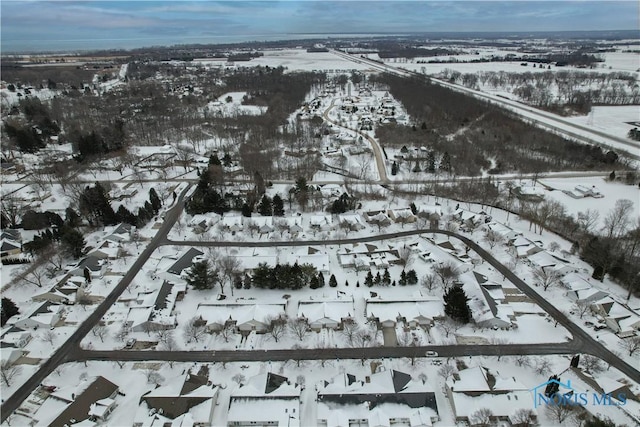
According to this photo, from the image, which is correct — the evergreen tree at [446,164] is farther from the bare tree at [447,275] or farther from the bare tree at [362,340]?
the bare tree at [362,340]

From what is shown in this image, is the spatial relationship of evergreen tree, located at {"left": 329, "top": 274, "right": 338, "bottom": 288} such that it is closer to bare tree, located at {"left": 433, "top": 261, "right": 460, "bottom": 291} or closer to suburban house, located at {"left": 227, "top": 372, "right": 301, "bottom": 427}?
bare tree, located at {"left": 433, "top": 261, "right": 460, "bottom": 291}

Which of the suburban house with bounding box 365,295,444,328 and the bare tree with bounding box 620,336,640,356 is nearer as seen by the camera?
the bare tree with bounding box 620,336,640,356

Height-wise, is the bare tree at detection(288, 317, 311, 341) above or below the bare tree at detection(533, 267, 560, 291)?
below

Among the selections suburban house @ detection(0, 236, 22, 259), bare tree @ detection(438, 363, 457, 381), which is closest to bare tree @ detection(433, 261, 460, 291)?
bare tree @ detection(438, 363, 457, 381)

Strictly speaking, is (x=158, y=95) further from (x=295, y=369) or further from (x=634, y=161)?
(x=634, y=161)

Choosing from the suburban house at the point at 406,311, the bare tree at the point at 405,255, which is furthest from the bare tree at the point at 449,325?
the bare tree at the point at 405,255

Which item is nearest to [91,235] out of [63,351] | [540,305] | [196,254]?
Result: [196,254]

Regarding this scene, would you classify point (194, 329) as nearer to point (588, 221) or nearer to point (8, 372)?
point (8, 372)
